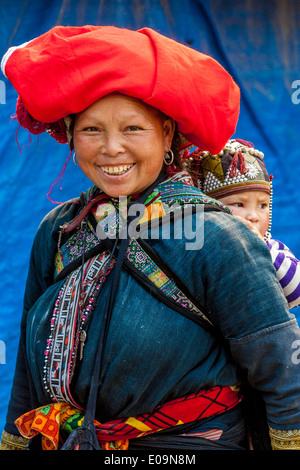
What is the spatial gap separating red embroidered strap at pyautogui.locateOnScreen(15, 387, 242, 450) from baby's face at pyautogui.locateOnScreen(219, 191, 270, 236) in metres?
0.79

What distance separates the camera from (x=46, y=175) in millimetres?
3305

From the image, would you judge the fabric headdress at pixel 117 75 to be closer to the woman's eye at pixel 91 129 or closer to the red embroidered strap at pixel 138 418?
the woman's eye at pixel 91 129

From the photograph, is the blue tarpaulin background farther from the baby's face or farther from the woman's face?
the woman's face

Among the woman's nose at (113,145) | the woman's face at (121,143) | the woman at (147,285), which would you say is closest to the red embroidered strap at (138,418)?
the woman at (147,285)

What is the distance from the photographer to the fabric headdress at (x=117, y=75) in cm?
176

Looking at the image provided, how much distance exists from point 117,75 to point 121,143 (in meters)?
0.22

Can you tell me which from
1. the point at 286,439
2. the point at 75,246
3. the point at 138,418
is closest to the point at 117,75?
the point at 75,246

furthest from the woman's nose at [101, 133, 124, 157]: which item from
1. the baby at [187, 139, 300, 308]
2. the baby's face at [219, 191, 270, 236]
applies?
the baby's face at [219, 191, 270, 236]

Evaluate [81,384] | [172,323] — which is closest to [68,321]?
[81,384]

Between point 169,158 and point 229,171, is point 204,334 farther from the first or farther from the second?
point 229,171

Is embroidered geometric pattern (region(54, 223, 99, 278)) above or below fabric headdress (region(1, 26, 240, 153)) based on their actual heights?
below

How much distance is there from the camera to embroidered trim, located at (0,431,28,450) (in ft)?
7.74

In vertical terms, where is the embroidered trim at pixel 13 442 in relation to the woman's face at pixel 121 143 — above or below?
below

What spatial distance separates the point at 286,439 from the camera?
72.3 inches
